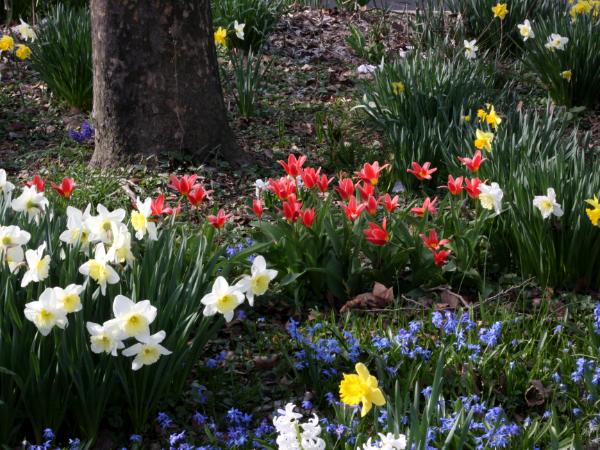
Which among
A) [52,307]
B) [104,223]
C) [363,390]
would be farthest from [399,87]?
[363,390]

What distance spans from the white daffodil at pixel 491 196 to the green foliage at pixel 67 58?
2933 mm

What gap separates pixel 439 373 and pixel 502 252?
150cm

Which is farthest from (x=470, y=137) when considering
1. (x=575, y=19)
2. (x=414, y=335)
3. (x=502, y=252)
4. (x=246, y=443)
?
(x=246, y=443)

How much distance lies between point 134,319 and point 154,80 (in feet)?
7.89

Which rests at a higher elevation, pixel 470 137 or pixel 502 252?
pixel 470 137

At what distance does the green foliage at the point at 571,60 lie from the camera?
5.20 m

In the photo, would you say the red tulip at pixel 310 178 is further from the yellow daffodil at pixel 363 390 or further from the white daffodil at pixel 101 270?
the yellow daffodil at pixel 363 390

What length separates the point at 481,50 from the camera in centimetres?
648

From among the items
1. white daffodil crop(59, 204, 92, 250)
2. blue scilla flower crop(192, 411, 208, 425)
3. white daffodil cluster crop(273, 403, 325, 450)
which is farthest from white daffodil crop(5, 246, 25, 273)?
white daffodil cluster crop(273, 403, 325, 450)

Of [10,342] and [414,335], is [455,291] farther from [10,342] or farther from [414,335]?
[10,342]

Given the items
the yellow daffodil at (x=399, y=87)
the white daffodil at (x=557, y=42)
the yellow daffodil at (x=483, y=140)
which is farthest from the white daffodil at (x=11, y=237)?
the white daffodil at (x=557, y=42)

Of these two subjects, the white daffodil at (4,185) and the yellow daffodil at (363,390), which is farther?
the white daffodil at (4,185)

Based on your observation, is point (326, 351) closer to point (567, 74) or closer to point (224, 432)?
point (224, 432)

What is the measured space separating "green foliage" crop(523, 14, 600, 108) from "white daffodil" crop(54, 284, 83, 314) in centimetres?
403
